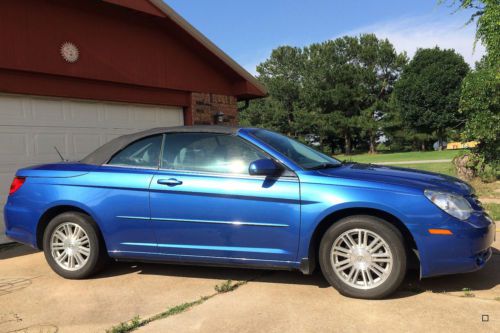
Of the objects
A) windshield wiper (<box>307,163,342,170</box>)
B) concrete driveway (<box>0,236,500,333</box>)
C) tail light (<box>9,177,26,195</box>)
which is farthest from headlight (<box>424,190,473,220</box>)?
tail light (<box>9,177,26,195</box>)

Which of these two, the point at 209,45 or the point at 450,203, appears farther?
the point at 209,45

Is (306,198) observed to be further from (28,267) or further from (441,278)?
(28,267)

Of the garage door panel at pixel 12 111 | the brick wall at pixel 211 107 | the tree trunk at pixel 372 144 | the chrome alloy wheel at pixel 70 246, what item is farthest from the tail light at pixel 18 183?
the tree trunk at pixel 372 144

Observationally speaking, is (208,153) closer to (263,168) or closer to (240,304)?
(263,168)

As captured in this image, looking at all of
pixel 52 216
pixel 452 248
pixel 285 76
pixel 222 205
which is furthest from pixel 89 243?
pixel 285 76

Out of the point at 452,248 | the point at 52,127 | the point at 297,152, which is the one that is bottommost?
the point at 452,248

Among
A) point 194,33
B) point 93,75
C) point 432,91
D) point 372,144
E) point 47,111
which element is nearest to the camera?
point 47,111

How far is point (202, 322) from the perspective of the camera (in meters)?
3.57

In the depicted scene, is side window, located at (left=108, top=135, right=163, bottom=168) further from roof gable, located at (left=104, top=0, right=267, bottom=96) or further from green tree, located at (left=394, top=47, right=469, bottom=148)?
green tree, located at (left=394, top=47, right=469, bottom=148)

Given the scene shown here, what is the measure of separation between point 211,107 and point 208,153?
239 inches

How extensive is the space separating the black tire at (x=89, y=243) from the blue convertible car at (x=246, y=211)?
0.03 feet

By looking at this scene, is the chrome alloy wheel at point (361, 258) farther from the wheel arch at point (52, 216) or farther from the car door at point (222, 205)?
the wheel arch at point (52, 216)

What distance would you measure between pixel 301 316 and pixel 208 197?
4.48 ft

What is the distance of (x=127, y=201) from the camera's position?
4508 mm
